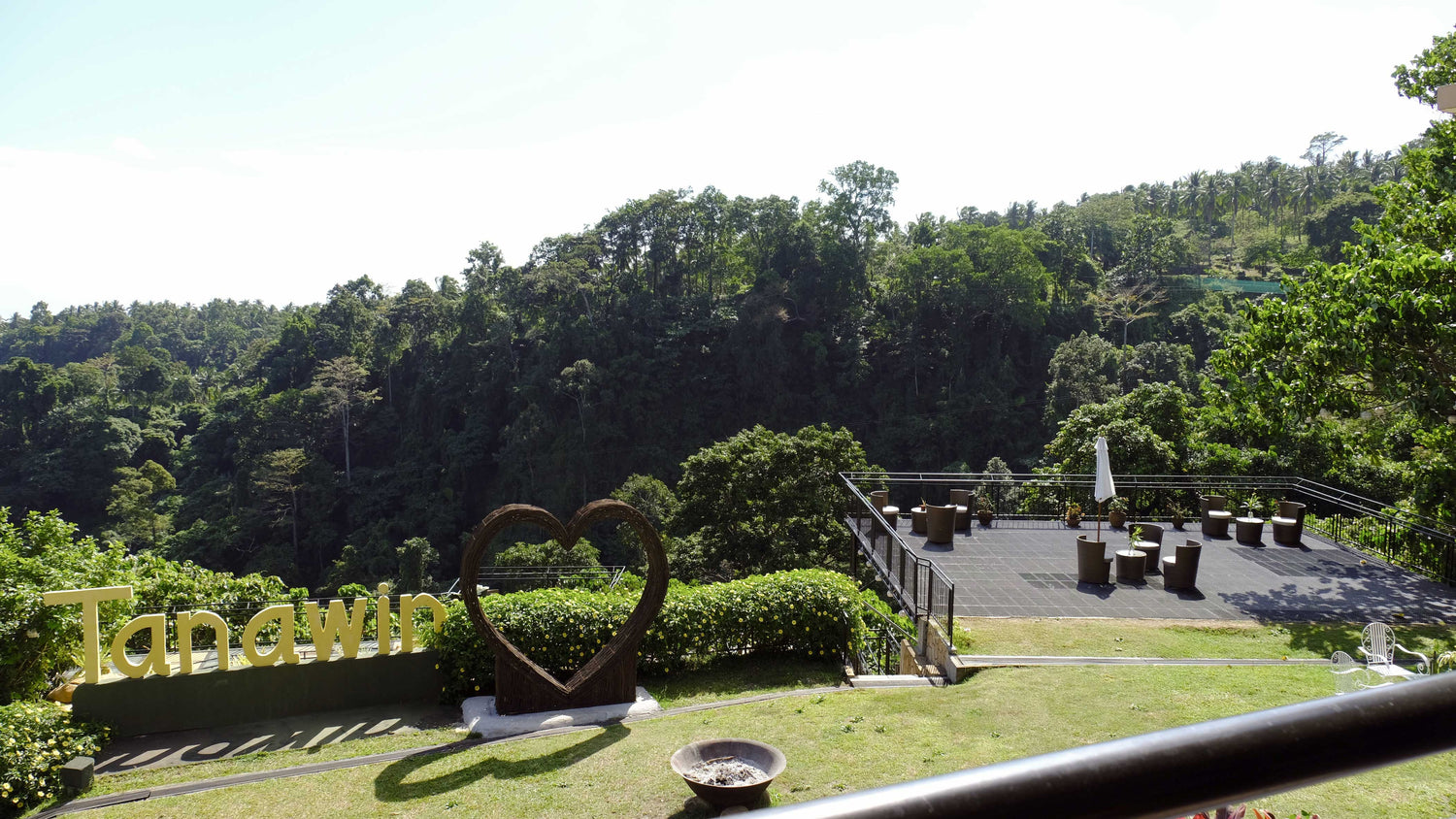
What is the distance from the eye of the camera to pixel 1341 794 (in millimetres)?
4965

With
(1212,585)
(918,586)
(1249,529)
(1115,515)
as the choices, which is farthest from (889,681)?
(1249,529)

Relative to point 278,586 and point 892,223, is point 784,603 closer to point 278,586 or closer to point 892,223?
point 278,586

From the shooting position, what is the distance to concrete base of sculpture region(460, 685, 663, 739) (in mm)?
8422

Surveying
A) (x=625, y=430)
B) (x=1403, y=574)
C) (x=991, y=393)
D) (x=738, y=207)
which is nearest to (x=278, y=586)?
(x=1403, y=574)

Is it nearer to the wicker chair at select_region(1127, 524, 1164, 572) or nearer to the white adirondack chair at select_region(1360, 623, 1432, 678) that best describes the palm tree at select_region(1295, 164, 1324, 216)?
the wicker chair at select_region(1127, 524, 1164, 572)

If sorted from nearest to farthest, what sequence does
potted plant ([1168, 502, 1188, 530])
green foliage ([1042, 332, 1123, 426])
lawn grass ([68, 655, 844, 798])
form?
1. lawn grass ([68, 655, 844, 798])
2. potted plant ([1168, 502, 1188, 530])
3. green foliage ([1042, 332, 1123, 426])

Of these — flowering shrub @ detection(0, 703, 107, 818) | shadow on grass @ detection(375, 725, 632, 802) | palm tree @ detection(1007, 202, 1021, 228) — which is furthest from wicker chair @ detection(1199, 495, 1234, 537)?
palm tree @ detection(1007, 202, 1021, 228)

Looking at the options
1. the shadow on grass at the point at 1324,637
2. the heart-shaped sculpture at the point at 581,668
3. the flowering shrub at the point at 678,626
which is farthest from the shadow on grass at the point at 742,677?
the shadow on grass at the point at 1324,637

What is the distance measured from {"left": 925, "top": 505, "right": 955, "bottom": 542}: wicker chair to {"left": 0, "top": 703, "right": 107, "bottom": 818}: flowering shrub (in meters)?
10.2

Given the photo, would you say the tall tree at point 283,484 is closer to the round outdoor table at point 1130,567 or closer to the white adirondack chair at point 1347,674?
the round outdoor table at point 1130,567

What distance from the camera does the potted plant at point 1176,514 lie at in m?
14.2

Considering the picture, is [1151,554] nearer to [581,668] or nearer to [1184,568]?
[1184,568]

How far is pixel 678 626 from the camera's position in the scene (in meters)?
10.0

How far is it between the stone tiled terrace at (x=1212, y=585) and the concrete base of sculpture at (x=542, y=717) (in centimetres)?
361
